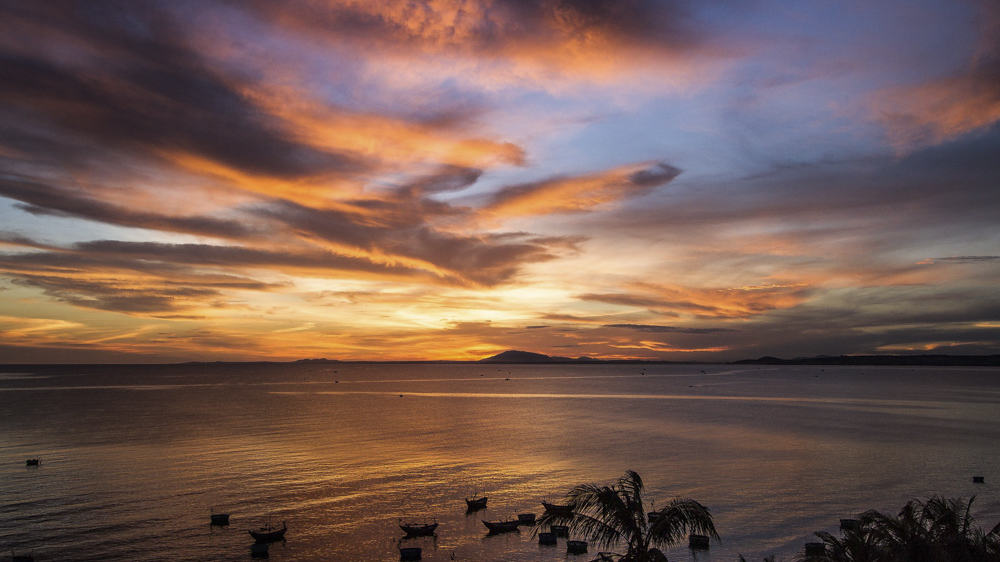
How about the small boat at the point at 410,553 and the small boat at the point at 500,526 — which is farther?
the small boat at the point at 500,526

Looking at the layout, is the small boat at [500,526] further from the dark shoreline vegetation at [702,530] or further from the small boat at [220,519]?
the dark shoreline vegetation at [702,530]

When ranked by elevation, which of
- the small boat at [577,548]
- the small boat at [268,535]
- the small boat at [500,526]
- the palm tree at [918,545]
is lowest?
the small boat at [577,548]

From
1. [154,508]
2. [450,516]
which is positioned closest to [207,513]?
[154,508]

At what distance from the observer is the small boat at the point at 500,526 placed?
166 ft

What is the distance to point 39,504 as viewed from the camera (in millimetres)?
58656

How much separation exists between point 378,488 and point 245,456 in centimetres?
2965

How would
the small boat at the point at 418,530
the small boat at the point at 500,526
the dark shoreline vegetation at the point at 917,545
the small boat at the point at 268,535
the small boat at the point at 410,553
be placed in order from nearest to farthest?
1. the dark shoreline vegetation at the point at 917,545
2. the small boat at the point at 410,553
3. the small boat at the point at 268,535
4. the small boat at the point at 418,530
5. the small boat at the point at 500,526

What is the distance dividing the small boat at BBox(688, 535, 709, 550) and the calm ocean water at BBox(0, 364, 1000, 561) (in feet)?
2.28

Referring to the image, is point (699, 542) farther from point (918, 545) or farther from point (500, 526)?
point (918, 545)

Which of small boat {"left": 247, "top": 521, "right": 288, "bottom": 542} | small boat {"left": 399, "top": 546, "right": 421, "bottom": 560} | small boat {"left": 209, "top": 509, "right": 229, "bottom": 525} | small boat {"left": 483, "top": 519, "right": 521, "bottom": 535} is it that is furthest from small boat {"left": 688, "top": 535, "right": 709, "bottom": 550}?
small boat {"left": 209, "top": 509, "right": 229, "bottom": 525}

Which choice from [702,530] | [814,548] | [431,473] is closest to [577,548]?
[814,548]

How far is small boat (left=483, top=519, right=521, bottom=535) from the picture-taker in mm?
50469

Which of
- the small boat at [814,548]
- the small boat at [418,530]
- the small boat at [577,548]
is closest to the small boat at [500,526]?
the small boat at [418,530]

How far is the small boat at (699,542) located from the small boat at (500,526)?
14.0 metres
